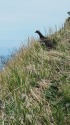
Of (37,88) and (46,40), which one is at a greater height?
(46,40)

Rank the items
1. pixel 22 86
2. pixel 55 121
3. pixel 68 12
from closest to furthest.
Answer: pixel 55 121, pixel 22 86, pixel 68 12

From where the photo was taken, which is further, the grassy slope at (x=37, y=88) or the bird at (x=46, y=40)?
the bird at (x=46, y=40)

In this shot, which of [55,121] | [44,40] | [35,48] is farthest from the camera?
[44,40]

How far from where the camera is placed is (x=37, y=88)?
31.4 feet

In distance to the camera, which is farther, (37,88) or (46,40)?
(46,40)

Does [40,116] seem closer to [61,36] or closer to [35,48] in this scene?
Answer: [35,48]

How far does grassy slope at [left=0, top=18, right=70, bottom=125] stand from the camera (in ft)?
27.1

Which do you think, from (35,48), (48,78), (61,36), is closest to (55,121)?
(48,78)

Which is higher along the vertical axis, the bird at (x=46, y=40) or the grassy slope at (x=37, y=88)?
the bird at (x=46, y=40)

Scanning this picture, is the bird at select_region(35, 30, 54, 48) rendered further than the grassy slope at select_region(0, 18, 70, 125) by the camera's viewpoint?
Yes

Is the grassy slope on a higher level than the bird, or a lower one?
lower

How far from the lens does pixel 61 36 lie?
13992mm

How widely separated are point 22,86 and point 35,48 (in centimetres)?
315

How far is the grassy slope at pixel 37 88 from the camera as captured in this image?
8.27 metres
